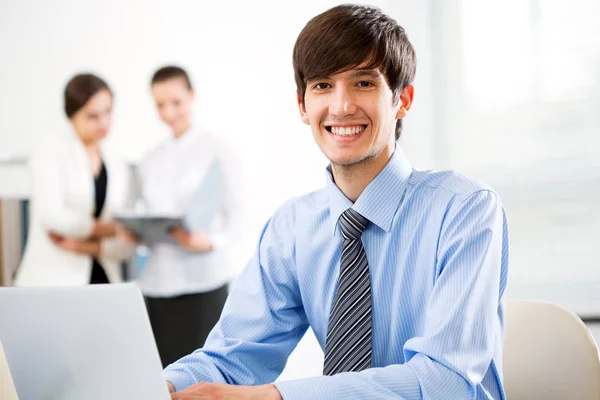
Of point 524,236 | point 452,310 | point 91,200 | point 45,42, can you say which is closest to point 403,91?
point 452,310

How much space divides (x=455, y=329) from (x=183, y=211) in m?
2.69

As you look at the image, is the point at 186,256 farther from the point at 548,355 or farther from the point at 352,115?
the point at 548,355

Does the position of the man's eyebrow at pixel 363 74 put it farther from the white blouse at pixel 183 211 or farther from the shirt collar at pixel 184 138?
the shirt collar at pixel 184 138

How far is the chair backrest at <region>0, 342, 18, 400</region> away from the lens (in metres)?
0.83

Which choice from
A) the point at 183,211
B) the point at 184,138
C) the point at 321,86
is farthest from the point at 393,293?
the point at 184,138

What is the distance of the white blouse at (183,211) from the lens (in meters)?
3.62

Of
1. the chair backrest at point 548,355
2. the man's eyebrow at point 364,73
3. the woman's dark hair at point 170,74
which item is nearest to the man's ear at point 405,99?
the man's eyebrow at point 364,73

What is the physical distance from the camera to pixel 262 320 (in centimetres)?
140

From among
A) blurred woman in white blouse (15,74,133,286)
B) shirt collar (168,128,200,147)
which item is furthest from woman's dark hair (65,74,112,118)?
shirt collar (168,128,200,147)

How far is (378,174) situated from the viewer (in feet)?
4.51

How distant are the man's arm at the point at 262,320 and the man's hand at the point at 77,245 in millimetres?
2323

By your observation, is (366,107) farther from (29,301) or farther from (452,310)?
(29,301)

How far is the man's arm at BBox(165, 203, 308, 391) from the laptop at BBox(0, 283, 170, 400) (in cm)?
41

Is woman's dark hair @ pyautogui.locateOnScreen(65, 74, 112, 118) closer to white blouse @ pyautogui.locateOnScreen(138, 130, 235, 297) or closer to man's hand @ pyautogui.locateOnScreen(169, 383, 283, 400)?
white blouse @ pyautogui.locateOnScreen(138, 130, 235, 297)
